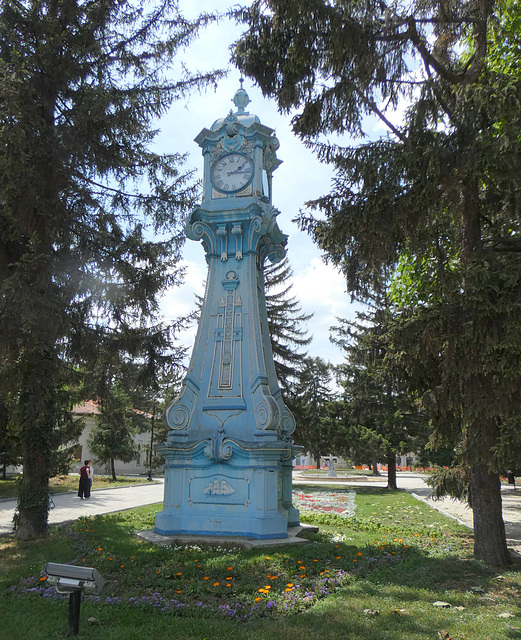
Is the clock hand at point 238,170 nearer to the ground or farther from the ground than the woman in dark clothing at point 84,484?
farther from the ground

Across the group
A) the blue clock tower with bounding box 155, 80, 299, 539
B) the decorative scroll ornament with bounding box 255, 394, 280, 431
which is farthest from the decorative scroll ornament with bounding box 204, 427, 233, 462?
the decorative scroll ornament with bounding box 255, 394, 280, 431

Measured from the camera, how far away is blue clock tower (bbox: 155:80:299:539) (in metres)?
9.52

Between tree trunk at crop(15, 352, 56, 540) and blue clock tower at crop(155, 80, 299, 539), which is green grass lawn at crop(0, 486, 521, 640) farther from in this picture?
blue clock tower at crop(155, 80, 299, 539)

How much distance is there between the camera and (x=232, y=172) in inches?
459

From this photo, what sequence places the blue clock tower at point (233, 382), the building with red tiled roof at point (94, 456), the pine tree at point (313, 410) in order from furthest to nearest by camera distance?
the building with red tiled roof at point (94, 456) < the pine tree at point (313, 410) < the blue clock tower at point (233, 382)

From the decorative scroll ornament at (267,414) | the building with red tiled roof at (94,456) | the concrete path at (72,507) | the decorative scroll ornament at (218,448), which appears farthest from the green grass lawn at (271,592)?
the building with red tiled roof at (94,456)

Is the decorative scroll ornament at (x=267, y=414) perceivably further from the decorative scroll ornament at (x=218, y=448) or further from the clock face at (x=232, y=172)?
the clock face at (x=232, y=172)

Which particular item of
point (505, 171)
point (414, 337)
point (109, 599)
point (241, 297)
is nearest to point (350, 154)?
point (505, 171)

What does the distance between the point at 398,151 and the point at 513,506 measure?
15.6 metres

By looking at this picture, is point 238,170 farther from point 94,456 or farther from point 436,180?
point 94,456

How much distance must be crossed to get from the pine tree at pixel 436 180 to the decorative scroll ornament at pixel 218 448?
3481 mm

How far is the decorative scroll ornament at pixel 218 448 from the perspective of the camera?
9.64 metres

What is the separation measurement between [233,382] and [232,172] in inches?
180

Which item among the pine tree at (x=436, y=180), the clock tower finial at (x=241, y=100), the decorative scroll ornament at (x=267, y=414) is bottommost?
the decorative scroll ornament at (x=267, y=414)
